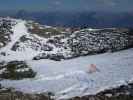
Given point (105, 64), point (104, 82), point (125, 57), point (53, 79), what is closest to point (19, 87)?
point (53, 79)

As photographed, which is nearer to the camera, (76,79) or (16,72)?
(76,79)

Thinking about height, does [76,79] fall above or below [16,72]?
above

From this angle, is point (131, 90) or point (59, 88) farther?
point (59, 88)

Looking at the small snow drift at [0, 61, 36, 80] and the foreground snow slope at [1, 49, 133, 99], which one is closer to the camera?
the foreground snow slope at [1, 49, 133, 99]

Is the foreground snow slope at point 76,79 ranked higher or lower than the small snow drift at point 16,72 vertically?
higher

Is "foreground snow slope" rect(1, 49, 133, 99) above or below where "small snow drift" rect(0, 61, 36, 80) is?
above

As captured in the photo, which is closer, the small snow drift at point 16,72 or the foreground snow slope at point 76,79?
the foreground snow slope at point 76,79

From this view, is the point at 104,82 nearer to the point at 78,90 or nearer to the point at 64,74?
the point at 78,90

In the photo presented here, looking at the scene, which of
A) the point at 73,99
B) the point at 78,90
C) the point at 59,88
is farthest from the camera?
the point at 59,88
